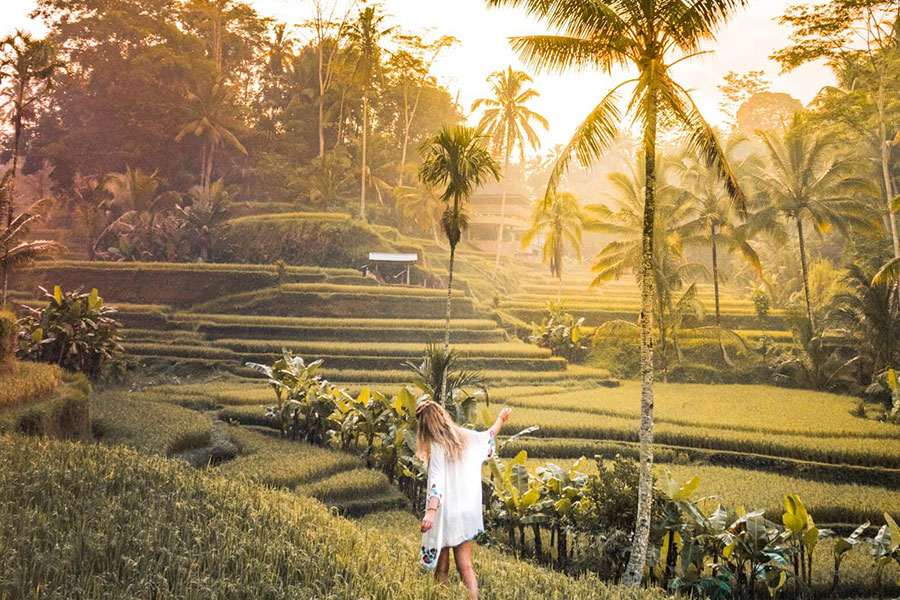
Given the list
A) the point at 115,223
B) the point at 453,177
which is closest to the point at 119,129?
the point at 115,223

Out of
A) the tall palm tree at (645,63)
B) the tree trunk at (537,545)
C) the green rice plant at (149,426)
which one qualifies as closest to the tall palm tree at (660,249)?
the tall palm tree at (645,63)

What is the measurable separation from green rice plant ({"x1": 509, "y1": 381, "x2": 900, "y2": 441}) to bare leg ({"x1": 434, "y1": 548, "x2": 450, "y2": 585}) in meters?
5.61

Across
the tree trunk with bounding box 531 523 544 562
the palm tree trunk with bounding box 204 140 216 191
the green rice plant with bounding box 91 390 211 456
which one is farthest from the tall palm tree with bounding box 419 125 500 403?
the palm tree trunk with bounding box 204 140 216 191

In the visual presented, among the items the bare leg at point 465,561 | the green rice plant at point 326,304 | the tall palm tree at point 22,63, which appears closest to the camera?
the bare leg at point 465,561

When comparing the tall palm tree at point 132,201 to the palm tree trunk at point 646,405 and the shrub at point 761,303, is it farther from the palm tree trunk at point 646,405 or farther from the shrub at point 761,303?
the shrub at point 761,303

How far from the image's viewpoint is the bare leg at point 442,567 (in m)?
3.01

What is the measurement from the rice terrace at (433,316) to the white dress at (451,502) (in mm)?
15

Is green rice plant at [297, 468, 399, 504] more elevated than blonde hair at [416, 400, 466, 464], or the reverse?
blonde hair at [416, 400, 466, 464]

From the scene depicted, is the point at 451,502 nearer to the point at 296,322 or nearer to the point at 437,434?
the point at 437,434

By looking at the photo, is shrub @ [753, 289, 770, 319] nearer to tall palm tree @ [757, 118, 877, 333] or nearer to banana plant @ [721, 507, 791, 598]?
tall palm tree @ [757, 118, 877, 333]

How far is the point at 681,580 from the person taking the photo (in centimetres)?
381

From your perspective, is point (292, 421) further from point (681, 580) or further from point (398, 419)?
point (681, 580)

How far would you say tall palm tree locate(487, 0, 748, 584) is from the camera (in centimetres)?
419

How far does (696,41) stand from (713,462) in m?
4.49
